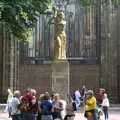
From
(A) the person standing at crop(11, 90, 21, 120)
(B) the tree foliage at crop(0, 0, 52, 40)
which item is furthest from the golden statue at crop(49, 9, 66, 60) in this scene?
(A) the person standing at crop(11, 90, 21, 120)

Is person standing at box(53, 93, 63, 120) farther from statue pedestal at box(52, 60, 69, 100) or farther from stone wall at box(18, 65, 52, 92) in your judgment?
stone wall at box(18, 65, 52, 92)

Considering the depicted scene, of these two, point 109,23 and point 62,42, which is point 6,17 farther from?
point 109,23

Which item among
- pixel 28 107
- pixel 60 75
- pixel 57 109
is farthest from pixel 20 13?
pixel 60 75

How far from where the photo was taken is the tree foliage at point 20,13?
15.1 m

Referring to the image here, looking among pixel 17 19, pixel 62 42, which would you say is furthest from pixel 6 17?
pixel 62 42

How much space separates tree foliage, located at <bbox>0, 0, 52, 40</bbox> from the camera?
594 inches

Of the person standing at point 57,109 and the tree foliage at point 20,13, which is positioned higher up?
the tree foliage at point 20,13

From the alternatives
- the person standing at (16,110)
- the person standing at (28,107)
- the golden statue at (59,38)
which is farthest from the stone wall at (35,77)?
the person standing at (28,107)

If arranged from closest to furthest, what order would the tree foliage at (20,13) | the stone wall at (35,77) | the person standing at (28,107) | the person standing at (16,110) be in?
1. the tree foliage at (20,13)
2. the person standing at (28,107)
3. the person standing at (16,110)
4. the stone wall at (35,77)

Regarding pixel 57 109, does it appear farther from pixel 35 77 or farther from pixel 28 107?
pixel 35 77

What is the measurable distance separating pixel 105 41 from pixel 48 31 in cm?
433

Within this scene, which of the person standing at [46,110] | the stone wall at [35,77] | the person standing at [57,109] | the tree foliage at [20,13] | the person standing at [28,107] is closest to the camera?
the tree foliage at [20,13]

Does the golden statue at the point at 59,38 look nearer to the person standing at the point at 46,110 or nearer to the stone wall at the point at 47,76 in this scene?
the stone wall at the point at 47,76

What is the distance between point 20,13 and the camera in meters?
15.8
